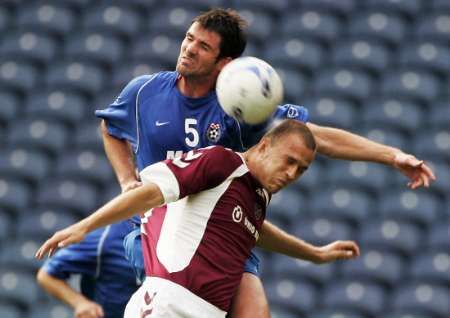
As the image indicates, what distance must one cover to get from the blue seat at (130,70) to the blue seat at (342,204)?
218cm

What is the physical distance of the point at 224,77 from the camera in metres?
6.54

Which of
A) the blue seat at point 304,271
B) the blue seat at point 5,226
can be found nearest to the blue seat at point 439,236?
the blue seat at point 304,271

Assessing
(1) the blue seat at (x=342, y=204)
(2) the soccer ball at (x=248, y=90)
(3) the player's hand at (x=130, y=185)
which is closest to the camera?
(2) the soccer ball at (x=248, y=90)

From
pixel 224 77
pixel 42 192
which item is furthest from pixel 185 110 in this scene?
pixel 42 192

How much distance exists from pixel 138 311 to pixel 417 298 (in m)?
5.35

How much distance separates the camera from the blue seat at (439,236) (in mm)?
11656

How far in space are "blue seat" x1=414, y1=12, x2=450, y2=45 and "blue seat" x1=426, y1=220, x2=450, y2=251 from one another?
2.30 m

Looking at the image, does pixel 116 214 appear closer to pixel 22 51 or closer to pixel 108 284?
pixel 108 284

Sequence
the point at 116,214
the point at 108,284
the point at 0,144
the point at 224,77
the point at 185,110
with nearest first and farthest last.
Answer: the point at 116,214 → the point at 224,77 → the point at 185,110 → the point at 108,284 → the point at 0,144

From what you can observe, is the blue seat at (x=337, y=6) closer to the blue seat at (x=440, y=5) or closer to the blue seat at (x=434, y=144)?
the blue seat at (x=440, y=5)

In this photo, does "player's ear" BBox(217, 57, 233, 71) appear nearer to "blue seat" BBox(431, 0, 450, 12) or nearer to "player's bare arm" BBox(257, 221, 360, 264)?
"player's bare arm" BBox(257, 221, 360, 264)

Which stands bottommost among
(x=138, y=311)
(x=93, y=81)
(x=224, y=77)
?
(x=93, y=81)

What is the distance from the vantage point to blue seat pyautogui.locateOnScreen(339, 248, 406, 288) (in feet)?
37.9

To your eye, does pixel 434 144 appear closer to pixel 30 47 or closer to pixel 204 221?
pixel 30 47
